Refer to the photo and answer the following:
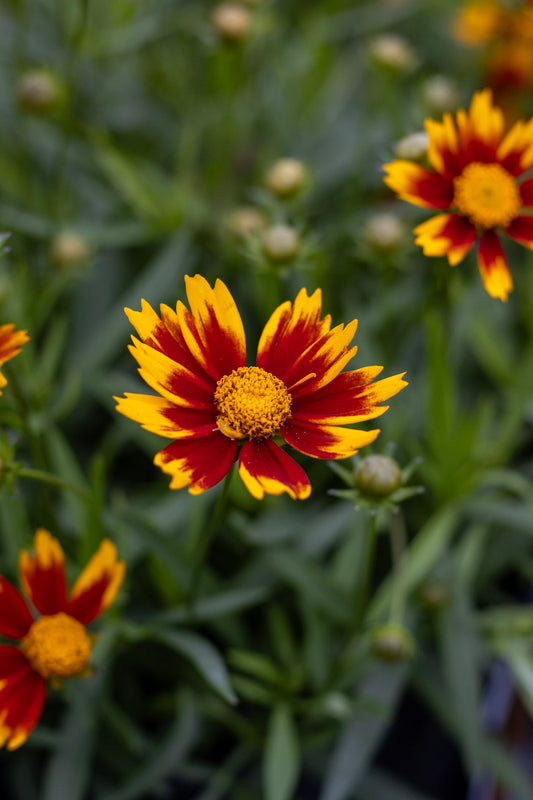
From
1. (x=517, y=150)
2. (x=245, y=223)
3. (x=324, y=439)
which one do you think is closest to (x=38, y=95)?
(x=245, y=223)

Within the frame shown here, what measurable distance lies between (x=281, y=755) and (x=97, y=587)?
1.04 ft

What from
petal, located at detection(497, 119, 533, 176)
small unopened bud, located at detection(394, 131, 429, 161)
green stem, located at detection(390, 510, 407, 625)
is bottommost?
green stem, located at detection(390, 510, 407, 625)

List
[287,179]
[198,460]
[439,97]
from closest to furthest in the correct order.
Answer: [198,460] < [287,179] < [439,97]

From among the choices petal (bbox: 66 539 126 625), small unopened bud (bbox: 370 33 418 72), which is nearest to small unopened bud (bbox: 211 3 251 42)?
small unopened bud (bbox: 370 33 418 72)

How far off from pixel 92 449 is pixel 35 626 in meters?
0.55

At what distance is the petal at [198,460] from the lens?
20.5 inches

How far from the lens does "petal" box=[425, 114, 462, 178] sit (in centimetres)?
72

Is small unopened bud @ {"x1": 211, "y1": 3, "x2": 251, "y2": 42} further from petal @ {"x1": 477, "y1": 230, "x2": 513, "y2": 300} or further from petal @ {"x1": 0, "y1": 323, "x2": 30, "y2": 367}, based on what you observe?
petal @ {"x1": 0, "y1": 323, "x2": 30, "y2": 367}

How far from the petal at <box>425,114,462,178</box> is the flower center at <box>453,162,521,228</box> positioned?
0.04ft

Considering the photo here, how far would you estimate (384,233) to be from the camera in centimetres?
105

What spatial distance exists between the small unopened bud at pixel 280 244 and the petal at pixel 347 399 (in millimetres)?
302

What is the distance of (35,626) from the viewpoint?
68cm

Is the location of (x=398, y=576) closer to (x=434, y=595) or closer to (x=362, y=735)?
(x=434, y=595)

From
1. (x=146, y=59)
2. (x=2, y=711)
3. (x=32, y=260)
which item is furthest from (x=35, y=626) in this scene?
(x=146, y=59)
